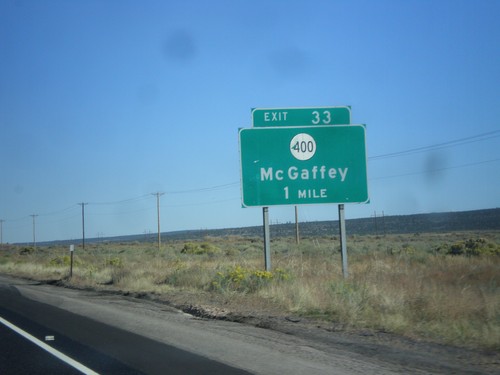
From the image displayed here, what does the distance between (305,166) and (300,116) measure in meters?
1.67

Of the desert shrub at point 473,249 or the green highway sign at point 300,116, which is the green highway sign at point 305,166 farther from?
the desert shrub at point 473,249

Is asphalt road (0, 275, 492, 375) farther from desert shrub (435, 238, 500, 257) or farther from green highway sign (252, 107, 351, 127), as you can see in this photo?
desert shrub (435, 238, 500, 257)

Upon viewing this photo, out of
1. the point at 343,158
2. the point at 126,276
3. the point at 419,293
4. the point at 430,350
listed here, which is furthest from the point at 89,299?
the point at 430,350

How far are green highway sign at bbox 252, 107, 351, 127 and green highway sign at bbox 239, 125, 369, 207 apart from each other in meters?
0.23

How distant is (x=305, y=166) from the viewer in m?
18.9

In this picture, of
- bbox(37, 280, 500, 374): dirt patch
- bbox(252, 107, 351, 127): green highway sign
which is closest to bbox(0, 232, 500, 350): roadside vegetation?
bbox(37, 280, 500, 374): dirt patch

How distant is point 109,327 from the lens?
13.4 metres

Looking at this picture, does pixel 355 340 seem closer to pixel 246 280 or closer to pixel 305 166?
pixel 246 280

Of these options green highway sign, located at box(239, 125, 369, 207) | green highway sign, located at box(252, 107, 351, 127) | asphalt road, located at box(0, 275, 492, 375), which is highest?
green highway sign, located at box(252, 107, 351, 127)

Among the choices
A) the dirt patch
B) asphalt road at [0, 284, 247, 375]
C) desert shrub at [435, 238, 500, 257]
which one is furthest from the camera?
desert shrub at [435, 238, 500, 257]

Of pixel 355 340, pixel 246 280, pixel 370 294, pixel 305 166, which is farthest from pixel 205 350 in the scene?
pixel 305 166

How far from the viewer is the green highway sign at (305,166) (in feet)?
61.6

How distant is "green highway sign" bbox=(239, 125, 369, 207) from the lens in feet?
61.6

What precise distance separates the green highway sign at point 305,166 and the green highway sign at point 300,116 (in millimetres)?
235
